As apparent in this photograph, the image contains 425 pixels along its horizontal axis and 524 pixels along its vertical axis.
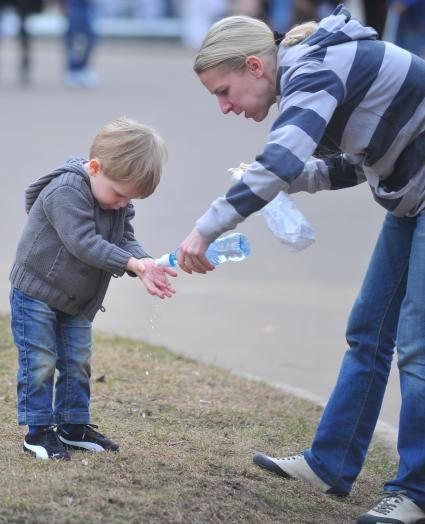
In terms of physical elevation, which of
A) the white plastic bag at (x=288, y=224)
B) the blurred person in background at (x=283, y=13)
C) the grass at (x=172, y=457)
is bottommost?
the blurred person in background at (x=283, y=13)

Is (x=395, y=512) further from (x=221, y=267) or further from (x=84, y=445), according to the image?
(x=221, y=267)

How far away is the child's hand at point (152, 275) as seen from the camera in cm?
363

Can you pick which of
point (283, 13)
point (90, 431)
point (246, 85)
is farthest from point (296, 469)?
point (283, 13)

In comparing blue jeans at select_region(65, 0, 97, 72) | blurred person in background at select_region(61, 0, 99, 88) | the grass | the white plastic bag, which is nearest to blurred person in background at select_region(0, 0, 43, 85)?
blurred person in background at select_region(61, 0, 99, 88)

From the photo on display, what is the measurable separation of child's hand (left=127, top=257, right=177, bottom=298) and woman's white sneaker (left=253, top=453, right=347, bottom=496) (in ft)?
2.65

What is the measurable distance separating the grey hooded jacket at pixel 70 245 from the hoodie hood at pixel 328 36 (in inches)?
32.4

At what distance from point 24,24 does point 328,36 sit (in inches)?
495

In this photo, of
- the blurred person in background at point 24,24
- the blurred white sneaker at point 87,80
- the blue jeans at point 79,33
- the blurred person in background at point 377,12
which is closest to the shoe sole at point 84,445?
the blue jeans at point 79,33

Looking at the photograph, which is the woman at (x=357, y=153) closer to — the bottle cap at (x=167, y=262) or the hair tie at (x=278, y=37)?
the hair tie at (x=278, y=37)

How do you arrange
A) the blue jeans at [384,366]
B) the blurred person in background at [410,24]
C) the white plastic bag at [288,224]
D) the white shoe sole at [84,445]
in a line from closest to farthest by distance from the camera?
the blue jeans at [384,366] → the white plastic bag at [288,224] → the white shoe sole at [84,445] → the blurred person in background at [410,24]

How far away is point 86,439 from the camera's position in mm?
4031

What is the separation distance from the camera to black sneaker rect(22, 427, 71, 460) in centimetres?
385

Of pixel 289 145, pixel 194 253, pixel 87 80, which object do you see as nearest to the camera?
pixel 289 145

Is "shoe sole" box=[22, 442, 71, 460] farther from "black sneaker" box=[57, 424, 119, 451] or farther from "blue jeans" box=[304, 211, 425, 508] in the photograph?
"blue jeans" box=[304, 211, 425, 508]
